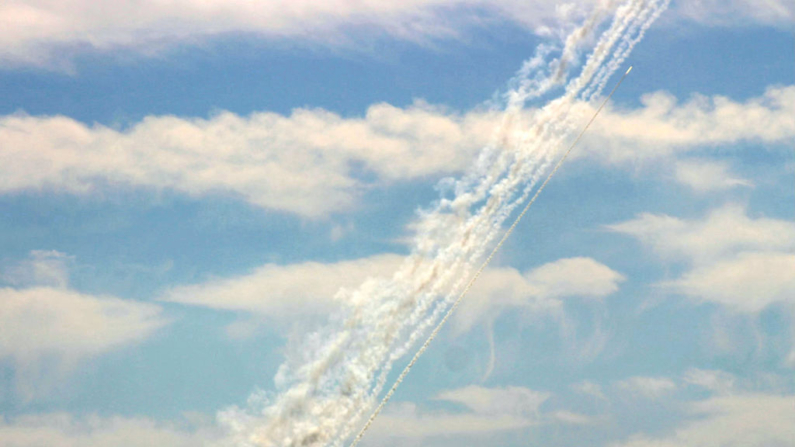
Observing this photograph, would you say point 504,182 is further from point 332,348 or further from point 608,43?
point 332,348

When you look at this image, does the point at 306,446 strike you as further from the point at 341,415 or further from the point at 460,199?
the point at 460,199

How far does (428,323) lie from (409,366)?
424 cm

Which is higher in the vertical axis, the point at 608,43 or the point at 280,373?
the point at 608,43

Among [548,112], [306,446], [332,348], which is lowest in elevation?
[306,446]

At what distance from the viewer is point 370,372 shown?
9519cm

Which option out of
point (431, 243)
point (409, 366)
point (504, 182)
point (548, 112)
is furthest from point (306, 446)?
point (548, 112)

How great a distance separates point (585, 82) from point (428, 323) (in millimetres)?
25181

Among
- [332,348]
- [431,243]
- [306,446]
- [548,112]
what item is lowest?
[306,446]

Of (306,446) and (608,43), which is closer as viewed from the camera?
(608,43)

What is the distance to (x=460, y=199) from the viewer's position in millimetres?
93938

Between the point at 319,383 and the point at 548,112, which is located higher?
the point at 548,112

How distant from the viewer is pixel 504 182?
9300cm

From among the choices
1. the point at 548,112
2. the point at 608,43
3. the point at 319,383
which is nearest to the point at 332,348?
the point at 319,383

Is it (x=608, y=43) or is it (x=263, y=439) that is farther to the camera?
(x=263, y=439)
